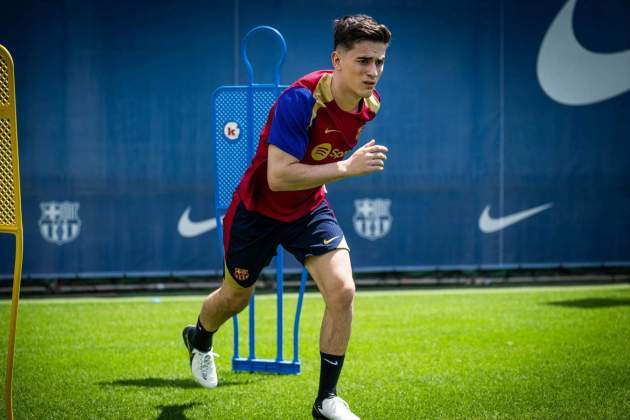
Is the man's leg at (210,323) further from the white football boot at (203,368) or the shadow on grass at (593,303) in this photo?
the shadow on grass at (593,303)

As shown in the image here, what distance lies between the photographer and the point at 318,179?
3.85 metres

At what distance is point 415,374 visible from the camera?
16.9 ft

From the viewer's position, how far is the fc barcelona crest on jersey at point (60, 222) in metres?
9.25

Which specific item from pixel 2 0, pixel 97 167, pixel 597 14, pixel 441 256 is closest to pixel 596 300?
pixel 441 256

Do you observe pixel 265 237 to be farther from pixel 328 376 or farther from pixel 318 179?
pixel 328 376

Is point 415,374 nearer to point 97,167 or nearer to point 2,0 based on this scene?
point 97,167

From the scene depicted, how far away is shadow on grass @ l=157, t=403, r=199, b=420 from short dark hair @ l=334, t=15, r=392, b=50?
6.89ft

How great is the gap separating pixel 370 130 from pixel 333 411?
6145mm

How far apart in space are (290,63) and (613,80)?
4.12m

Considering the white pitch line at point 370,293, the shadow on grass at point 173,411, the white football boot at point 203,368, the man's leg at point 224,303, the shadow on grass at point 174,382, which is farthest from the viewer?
the white pitch line at point 370,293

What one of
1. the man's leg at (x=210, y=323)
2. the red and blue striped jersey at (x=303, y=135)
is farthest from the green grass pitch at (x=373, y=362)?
the red and blue striped jersey at (x=303, y=135)

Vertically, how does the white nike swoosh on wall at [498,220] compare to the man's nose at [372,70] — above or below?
below

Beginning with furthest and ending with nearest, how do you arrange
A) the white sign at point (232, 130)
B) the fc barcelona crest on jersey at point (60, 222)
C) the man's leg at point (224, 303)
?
the fc barcelona crest on jersey at point (60, 222)
the white sign at point (232, 130)
the man's leg at point (224, 303)

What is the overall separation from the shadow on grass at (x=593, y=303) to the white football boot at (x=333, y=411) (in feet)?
15.4
